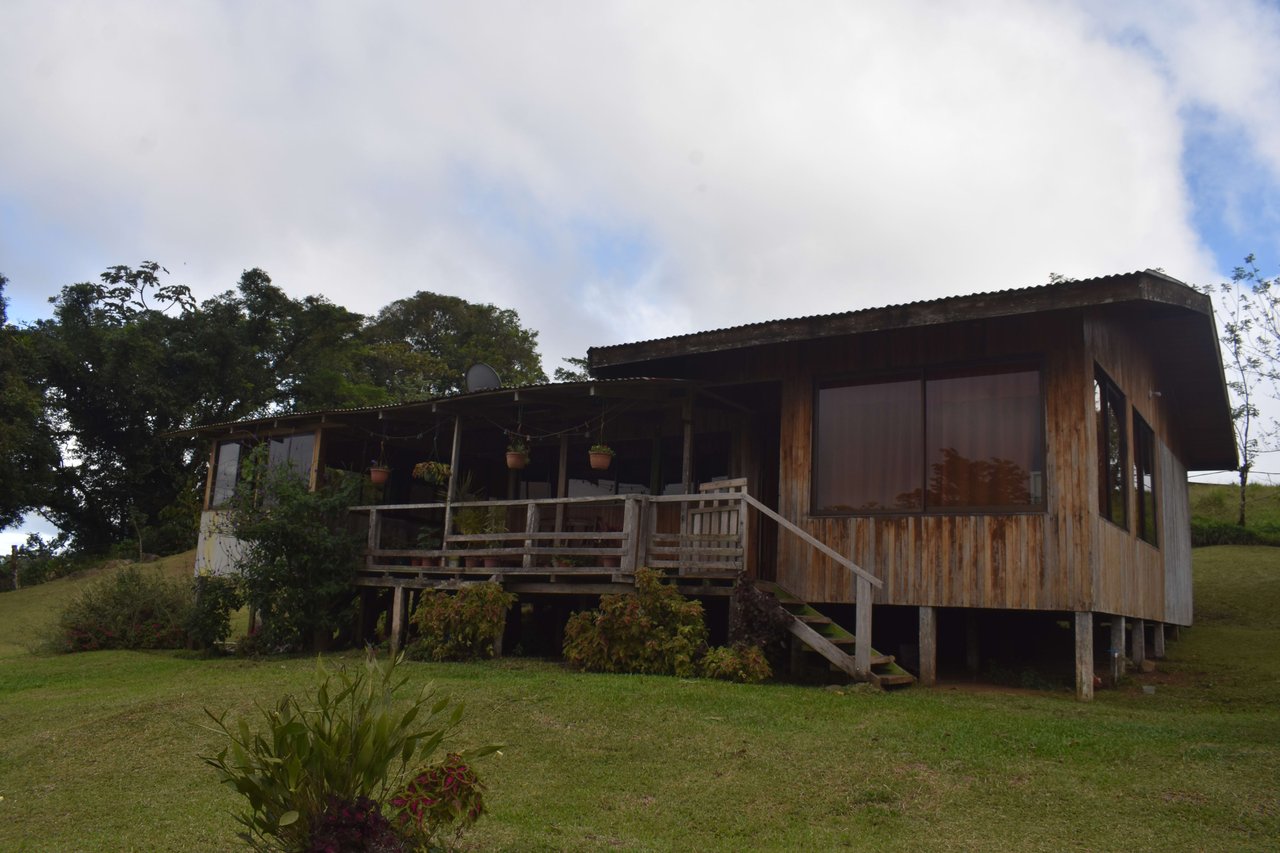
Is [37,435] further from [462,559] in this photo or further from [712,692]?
[712,692]

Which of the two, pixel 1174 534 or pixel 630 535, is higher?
pixel 1174 534

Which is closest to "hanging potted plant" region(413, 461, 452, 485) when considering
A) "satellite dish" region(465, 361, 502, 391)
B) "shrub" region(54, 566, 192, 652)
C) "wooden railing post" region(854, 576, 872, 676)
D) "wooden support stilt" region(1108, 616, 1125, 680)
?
"satellite dish" region(465, 361, 502, 391)

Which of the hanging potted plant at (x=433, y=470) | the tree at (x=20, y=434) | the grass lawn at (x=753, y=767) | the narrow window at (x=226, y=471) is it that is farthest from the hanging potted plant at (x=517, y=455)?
the tree at (x=20, y=434)

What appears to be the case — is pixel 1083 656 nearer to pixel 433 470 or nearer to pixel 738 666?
pixel 738 666

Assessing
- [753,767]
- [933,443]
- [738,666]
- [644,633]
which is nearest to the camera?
[753,767]

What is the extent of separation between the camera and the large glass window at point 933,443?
36.4 ft

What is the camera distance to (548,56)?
50.8 feet

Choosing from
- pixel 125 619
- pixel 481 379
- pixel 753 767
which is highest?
pixel 481 379

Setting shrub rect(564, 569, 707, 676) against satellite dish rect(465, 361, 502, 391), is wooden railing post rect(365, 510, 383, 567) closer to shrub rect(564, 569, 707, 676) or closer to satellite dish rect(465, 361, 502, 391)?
satellite dish rect(465, 361, 502, 391)

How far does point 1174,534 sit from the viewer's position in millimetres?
17203

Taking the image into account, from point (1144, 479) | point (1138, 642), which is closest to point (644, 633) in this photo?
point (1138, 642)

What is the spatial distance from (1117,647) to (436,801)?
31.8 feet

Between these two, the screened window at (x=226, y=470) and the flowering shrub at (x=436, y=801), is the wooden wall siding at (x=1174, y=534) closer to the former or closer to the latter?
the flowering shrub at (x=436, y=801)

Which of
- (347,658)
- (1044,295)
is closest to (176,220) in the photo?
(347,658)
